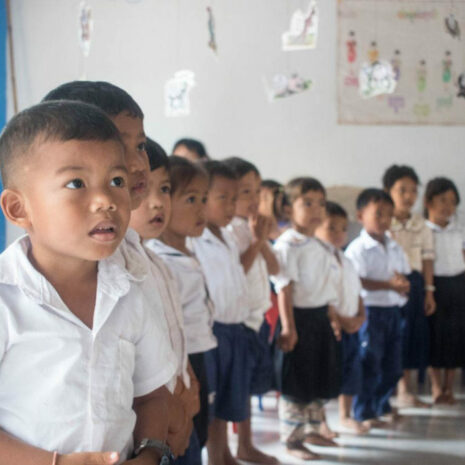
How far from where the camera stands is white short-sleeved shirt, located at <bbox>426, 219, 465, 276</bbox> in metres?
3.69

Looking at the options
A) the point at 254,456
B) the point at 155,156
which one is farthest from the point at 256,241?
the point at 155,156

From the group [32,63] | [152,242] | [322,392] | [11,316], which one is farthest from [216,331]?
[32,63]

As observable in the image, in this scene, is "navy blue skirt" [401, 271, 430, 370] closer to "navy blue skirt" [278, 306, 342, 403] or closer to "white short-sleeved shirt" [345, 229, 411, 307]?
"white short-sleeved shirt" [345, 229, 411, 307]

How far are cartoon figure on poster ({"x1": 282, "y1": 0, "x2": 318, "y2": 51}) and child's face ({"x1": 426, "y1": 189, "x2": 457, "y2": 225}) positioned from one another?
1.44 m

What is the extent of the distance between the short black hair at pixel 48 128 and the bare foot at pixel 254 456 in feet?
6.39

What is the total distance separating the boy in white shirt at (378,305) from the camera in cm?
318

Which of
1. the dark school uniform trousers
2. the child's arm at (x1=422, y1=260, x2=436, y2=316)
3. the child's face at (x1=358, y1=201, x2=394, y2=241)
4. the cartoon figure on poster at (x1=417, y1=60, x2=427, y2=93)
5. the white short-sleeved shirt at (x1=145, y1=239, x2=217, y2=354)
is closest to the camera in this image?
the white short-sleeved shirt at (x1=145, y1=239, x2=217, y2=354)

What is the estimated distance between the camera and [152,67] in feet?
14.5

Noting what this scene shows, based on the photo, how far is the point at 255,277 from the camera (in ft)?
8.41

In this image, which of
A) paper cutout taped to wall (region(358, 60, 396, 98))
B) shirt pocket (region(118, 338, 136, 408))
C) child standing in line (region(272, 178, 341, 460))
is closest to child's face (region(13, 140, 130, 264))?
shirt pocket (region(118, 338, 136, 408))

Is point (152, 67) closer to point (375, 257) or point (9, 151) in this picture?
point (375, 257)

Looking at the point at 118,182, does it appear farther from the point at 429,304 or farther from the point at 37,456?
the point at 429,304

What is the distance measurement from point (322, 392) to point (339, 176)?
2.14 meters

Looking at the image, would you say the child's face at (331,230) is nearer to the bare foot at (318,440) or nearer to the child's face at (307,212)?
the child's face at (307,212)
